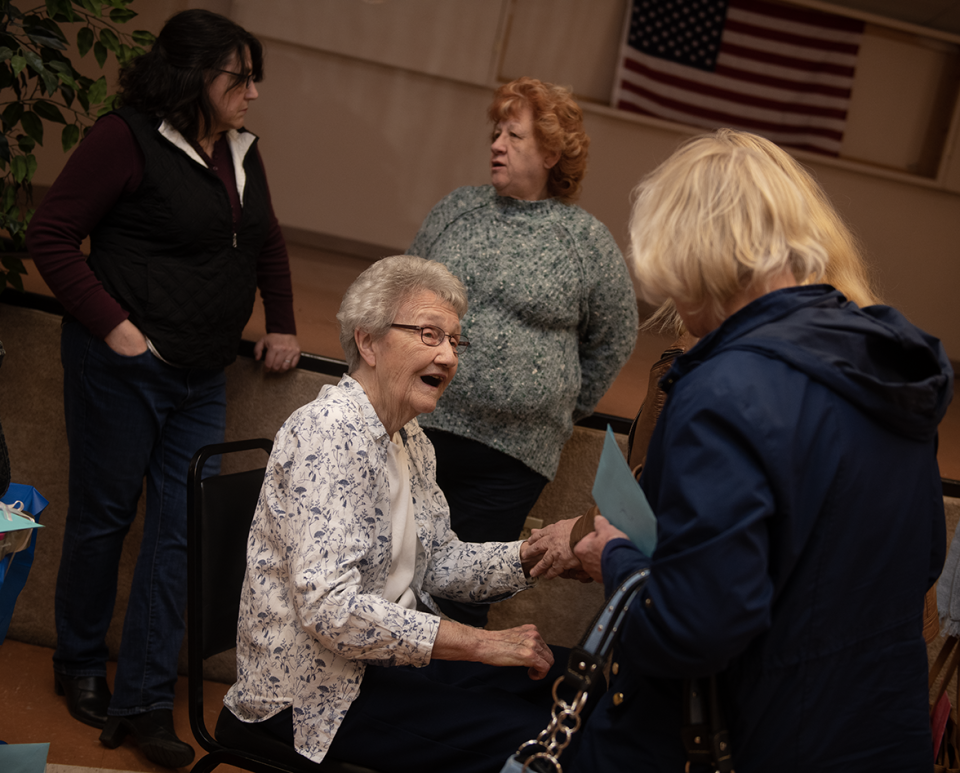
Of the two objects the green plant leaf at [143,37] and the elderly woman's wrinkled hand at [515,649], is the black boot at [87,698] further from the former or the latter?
the green plant leaf at [143,37]

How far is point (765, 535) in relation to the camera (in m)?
1.07

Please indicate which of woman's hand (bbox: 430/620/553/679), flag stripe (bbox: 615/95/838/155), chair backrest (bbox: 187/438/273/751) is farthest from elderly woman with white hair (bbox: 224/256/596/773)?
flag stripe (bbox: 615/95/838/155)

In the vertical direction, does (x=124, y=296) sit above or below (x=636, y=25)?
below

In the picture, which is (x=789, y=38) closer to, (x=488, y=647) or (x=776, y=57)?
(x=776, y=57)

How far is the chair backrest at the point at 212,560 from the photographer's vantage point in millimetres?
1817

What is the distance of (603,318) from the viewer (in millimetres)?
2596

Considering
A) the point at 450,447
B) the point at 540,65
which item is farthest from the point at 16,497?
the point at 540,65

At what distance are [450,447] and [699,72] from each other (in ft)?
21.4

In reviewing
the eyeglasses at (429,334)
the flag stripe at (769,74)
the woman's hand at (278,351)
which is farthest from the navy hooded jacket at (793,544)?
the flag stripe at (769,74)

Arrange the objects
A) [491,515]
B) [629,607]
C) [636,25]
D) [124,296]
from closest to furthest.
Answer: [629,607], [124,296], [491,515], [636,25]

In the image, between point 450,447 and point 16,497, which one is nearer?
point 16,497

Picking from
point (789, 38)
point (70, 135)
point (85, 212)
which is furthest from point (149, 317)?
point (789, 38)

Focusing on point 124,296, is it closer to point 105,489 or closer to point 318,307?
point 105,489

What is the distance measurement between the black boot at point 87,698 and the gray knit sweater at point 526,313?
1.32 metres
